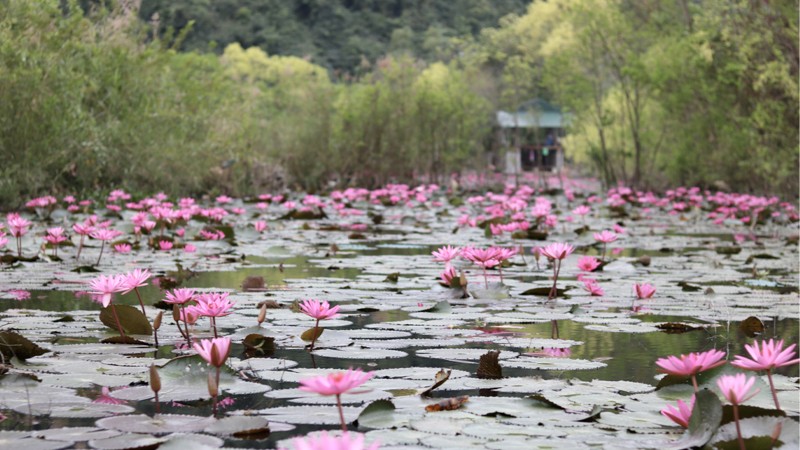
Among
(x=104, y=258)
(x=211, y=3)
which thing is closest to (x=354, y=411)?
(x=104, y=258)

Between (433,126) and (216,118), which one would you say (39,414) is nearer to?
(216,118)

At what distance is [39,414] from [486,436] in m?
0.98

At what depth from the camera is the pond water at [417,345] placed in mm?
2143

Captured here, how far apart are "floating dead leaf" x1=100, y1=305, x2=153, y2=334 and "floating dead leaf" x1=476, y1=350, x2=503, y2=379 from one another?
1.23m

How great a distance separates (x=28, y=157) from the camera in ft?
32.1

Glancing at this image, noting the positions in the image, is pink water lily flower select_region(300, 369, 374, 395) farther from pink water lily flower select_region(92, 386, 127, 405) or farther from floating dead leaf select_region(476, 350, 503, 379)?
floating dead leaf select_region(476, 350, 503, 379)

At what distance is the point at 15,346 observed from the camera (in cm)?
270

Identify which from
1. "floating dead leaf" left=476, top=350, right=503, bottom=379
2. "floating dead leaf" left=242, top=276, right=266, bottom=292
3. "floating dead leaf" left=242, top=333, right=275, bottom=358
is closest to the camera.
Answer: "floating dead leaf" left=476, top=350, right=503, bottom=379

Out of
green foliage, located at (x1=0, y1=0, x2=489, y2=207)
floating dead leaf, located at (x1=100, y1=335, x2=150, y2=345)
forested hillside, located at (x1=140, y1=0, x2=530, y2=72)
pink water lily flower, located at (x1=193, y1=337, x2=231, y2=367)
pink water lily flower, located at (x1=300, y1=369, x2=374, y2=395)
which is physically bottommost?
floating dead leaf, located at (x1=100, y1=335, x2=150, y2=345)

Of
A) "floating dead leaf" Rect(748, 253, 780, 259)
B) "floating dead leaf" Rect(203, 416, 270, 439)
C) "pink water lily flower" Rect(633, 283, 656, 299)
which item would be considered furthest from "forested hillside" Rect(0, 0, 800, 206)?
"floating dead leaf" Rect(203, 416, 270, 439)

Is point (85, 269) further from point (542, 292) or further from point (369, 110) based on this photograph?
point (369, 110)

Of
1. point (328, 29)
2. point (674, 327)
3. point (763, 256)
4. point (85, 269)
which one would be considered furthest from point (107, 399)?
point (328, 29)

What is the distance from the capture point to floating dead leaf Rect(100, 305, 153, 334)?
3.28 metres

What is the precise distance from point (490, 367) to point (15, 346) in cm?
128
